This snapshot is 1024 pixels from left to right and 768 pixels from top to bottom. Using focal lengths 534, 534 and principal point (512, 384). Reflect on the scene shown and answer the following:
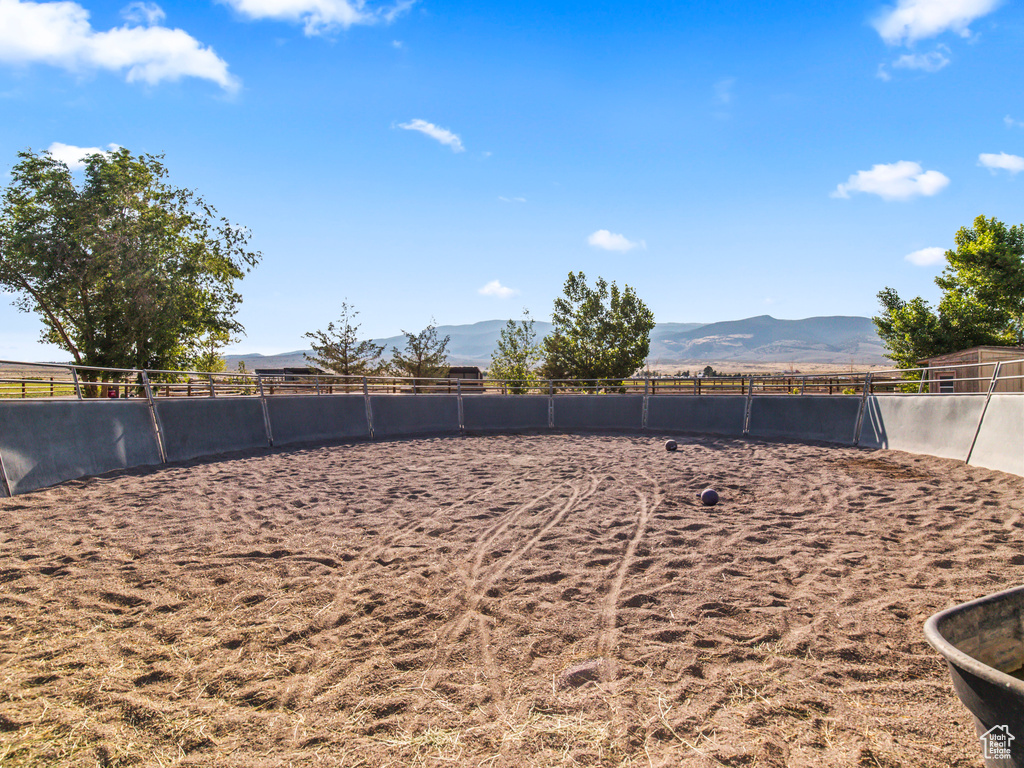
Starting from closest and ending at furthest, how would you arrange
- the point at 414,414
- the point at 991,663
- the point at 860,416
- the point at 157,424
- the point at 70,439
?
the point at 991,663 < the point at 70,439 < the point at 157,424 < the point at 860,416 < the point at 414,414

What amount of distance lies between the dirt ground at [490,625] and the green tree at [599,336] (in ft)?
96.1

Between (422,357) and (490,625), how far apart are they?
3297cm

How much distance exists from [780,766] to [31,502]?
321 inches

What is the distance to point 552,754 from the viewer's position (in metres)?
2.47

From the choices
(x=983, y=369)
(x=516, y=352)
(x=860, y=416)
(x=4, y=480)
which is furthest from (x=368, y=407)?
(x=516, y=352)

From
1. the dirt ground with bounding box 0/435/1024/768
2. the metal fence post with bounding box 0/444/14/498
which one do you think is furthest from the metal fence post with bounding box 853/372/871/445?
the metal fence post with bounding box 0/444/14/498

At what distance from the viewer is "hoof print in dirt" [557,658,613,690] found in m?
3.03

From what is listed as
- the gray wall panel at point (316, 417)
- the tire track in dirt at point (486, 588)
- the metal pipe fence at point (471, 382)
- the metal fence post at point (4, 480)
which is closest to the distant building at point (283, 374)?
the metal pipe fence at point (471, 382)

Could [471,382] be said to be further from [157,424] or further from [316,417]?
[157,424]

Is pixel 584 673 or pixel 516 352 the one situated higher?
pixel 516 352

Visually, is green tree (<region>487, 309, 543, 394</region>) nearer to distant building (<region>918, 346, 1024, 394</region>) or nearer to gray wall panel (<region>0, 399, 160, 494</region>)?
distant building (<region>918, 346, 1024, 394</region>)

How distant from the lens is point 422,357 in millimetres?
35969

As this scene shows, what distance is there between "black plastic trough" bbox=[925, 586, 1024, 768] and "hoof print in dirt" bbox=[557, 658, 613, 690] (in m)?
1.71

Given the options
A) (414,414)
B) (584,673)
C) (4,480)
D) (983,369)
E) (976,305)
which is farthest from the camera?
(976,305)
